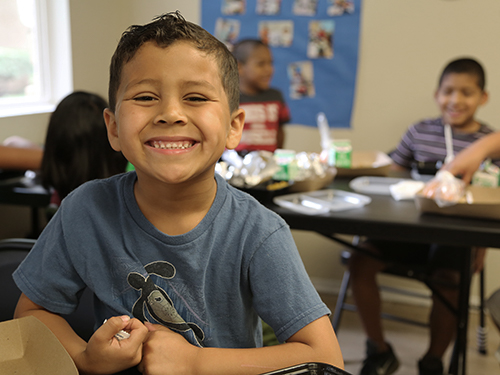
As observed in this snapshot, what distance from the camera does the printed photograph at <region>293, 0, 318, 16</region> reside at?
269 centimetres

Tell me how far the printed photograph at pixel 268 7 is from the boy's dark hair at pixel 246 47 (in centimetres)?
20

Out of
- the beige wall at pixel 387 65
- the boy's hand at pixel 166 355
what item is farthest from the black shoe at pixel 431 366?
the boy's hand at pixel 166 355

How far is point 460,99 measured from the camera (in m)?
2.25

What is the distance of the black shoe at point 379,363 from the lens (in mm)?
1878

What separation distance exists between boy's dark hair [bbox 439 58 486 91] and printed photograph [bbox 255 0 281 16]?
1.02m

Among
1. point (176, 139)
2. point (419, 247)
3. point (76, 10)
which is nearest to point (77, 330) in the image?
point (176, 139)

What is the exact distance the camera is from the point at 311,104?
9.21 ft

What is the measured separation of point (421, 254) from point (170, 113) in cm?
159

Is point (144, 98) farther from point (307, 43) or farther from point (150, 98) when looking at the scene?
point (307, 43)

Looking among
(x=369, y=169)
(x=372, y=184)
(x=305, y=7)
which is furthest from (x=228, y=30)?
(x=372, y=184)

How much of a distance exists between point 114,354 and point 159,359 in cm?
5

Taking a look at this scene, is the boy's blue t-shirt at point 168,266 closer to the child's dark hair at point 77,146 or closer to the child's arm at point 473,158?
the child's dark hair at point 77,146

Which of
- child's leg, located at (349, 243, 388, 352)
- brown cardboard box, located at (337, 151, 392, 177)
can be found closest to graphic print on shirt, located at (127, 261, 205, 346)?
brown cardboard box, located at (337, 151, 392, 177)

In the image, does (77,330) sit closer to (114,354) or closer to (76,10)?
(114,354)
